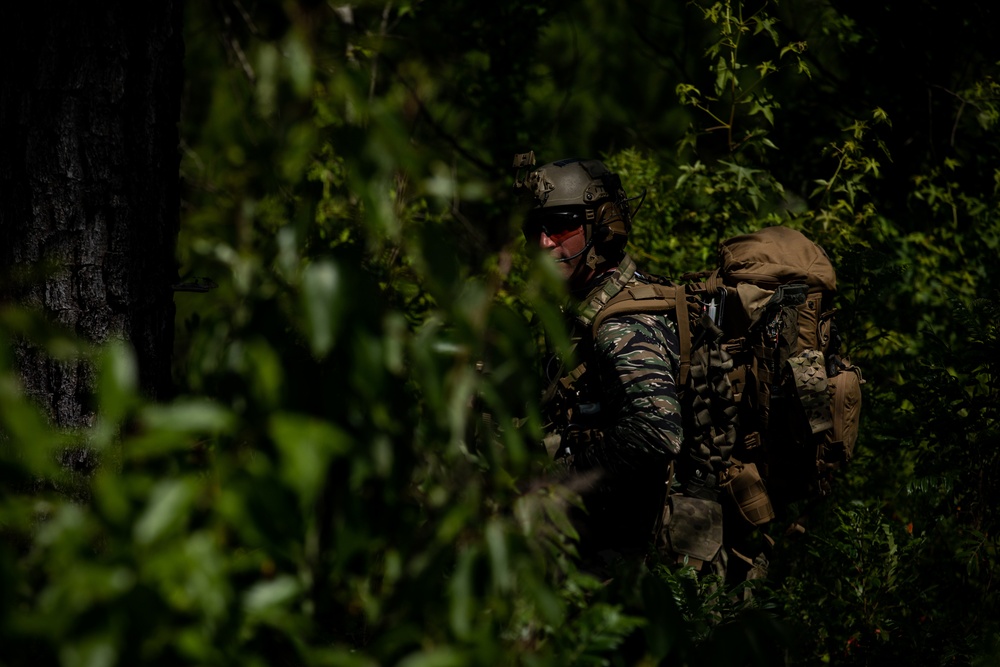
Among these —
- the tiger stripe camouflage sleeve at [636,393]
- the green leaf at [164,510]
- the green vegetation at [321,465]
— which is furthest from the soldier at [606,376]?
the green leaf at [164,510]

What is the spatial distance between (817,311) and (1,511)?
9.31 ft

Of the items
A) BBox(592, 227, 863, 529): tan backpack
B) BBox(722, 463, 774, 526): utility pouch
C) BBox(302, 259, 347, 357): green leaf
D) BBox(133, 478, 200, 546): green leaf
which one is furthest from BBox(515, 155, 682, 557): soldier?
BBox(133, 478, 200, 546): green leaf

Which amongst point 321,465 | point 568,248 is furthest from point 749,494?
point 321,465

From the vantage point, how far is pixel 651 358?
309 centimetres

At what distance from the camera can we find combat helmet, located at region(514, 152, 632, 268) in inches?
136

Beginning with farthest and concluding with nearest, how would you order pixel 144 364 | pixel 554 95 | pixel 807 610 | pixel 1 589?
1. pixel 554 95
2. pixel 807 610
3. pixel 144 364
4. pixel 1 589

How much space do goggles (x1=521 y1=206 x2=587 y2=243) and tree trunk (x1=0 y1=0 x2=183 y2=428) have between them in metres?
1.46

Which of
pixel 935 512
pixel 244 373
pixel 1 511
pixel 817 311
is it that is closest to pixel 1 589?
pixel 1 511

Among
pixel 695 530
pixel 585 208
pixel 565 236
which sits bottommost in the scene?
pixel 695 530

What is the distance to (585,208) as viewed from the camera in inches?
137

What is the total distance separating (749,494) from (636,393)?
685 millimetres

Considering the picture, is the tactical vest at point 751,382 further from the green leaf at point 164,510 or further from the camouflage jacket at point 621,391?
the green leaf at point 164,510

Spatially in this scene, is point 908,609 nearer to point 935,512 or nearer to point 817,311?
point 935,512

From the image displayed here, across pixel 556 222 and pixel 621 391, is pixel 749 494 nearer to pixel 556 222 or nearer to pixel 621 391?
pixel 621 391
